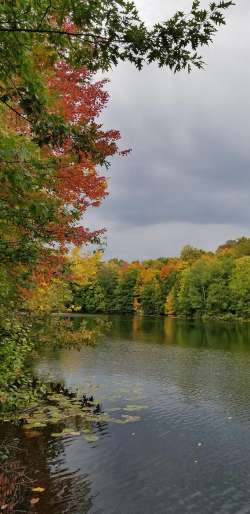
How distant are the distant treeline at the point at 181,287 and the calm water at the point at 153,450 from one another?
144 feet

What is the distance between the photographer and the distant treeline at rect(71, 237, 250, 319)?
307ft

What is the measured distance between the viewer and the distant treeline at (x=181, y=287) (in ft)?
307

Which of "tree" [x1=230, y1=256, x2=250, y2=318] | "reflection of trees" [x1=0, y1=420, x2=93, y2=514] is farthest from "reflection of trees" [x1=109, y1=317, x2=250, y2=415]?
"tree" [x1=230, y1=256, x2=250, y2=318]

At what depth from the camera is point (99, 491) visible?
12109 millimetres

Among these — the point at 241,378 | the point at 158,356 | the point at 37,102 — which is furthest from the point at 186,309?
the point at 37,102

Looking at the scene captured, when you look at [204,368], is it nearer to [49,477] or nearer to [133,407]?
Answer: [133,407]

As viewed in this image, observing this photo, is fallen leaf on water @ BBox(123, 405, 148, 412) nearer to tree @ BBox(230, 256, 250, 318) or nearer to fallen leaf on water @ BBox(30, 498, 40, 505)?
fallen leaf on water @ BBox(30, 498, 40, 505)

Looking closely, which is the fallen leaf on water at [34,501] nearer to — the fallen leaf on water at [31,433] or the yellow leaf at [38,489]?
the yellow leaf at [38,489]

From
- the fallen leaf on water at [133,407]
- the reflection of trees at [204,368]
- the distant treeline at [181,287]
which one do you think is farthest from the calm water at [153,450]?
the distant treeline at [181,287]

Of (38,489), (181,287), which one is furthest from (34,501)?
(181,287)

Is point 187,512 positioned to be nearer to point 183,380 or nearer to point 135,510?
point 135,510

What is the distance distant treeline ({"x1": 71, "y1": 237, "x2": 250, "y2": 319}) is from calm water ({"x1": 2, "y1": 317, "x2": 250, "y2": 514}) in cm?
4375

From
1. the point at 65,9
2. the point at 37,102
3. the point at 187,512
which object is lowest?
the point at 187,512

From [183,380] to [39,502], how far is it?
17.7m
